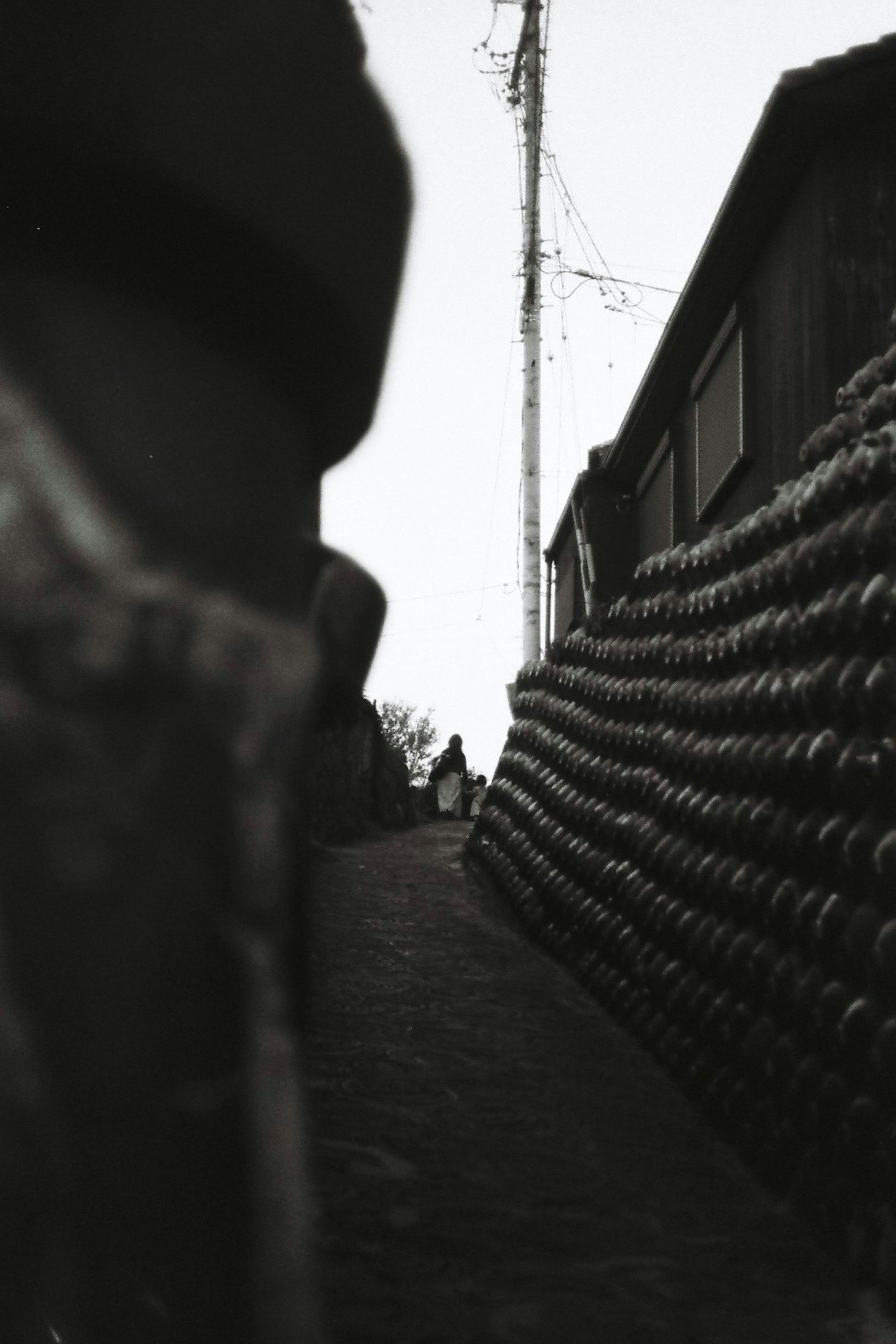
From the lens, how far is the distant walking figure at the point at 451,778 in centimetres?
1822

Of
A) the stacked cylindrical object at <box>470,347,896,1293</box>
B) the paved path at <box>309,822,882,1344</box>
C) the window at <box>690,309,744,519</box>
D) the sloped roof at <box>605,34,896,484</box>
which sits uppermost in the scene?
the sloped roof at <box>605,34,896,484</box>

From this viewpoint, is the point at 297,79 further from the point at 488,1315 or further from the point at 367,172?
the point at 488,1315

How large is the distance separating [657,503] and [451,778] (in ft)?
20.0

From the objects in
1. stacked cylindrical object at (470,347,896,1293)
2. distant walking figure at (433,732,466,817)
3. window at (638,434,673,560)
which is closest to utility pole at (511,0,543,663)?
window at (638,434,673,560)

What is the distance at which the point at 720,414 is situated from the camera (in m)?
10.8

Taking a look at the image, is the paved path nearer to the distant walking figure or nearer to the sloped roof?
the sloped roof

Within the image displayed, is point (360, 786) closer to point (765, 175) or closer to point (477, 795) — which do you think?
point (477, 795)

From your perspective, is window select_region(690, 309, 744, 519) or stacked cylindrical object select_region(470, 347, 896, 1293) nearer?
stacked cylindrical object select_region(470, 347, 896, 1293)

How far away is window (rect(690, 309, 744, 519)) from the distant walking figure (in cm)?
767

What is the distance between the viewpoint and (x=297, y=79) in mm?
1025

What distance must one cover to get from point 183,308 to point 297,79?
22cm

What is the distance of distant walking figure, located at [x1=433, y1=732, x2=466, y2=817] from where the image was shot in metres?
18.2

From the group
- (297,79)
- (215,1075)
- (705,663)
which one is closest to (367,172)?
(297,79)

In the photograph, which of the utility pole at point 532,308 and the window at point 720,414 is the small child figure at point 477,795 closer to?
the utility pole at point 532,308
